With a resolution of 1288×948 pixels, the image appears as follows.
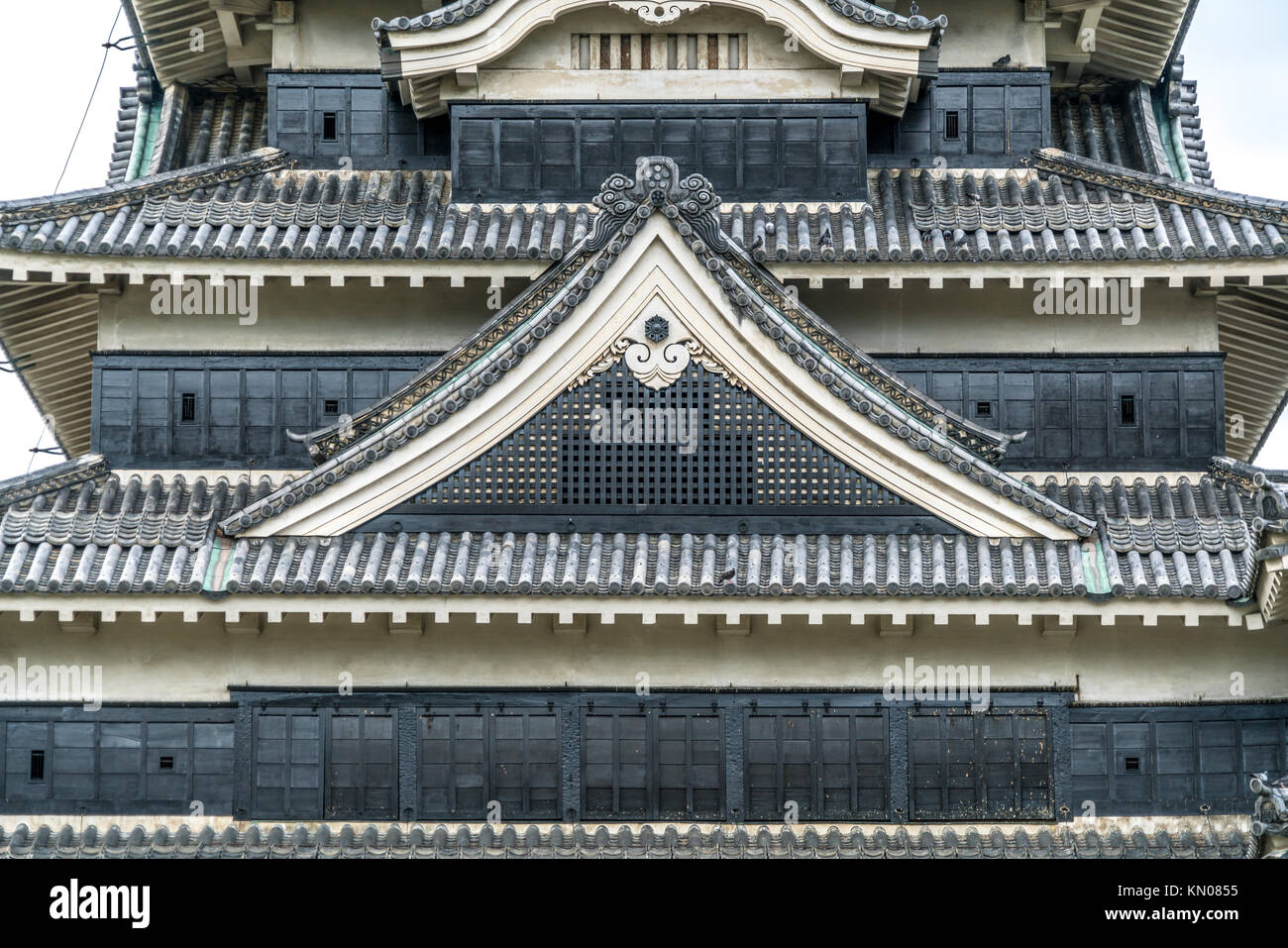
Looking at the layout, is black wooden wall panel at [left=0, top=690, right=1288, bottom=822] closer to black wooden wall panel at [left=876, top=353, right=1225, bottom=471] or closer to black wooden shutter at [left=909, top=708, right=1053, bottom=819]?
black wooden shutter at [left=909, top=708, right=1053, bottom=819]

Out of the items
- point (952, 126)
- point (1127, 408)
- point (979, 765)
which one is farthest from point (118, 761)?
point (952, 126)

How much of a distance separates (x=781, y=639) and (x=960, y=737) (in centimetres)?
212

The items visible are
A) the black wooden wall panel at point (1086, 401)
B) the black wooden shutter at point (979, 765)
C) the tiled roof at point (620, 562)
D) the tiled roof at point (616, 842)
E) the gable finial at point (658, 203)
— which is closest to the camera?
the tiled roof at point (620, 562)

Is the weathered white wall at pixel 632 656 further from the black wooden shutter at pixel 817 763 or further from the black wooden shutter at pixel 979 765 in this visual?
the black wooden shutter at pixel 979 765

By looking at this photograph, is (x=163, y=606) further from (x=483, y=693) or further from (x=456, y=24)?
(x=456, y=24)

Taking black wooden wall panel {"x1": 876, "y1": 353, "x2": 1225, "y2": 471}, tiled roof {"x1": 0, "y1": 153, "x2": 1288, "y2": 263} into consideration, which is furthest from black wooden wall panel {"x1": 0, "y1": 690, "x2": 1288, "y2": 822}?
tiled roof {"x1": 0, "y1": 153, "x2": 1288, "y2": 263}

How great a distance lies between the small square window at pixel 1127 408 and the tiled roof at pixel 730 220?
70.4 inches

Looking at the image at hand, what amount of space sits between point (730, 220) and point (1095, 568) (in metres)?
6.15

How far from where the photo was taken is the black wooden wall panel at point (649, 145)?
2616cm

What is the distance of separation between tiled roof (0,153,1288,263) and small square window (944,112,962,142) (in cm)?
51

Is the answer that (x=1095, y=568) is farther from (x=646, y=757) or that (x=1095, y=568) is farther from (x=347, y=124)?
(x=347, y=124)

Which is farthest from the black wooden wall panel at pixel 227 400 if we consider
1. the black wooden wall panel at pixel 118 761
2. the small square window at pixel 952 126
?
the small square window at pixel 952 126

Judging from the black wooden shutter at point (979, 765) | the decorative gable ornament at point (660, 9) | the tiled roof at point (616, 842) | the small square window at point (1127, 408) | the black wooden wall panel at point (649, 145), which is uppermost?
the decorative gable ornament at point (660, 9)

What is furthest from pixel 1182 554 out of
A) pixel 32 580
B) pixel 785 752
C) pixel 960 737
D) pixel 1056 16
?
pixel 32 580
